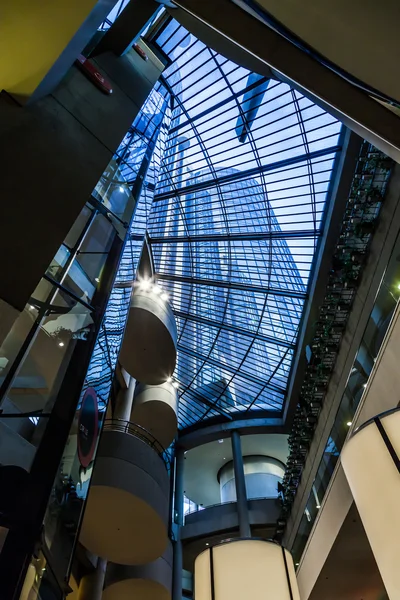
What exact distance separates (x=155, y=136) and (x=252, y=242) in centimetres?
845

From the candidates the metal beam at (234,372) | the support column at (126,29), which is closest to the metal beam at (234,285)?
the metal beam at (234,372)

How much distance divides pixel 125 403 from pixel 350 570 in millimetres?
11699

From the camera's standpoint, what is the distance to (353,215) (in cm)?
1316

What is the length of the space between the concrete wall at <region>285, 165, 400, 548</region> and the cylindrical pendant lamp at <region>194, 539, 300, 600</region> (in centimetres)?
949

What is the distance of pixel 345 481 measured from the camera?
11.3 meters

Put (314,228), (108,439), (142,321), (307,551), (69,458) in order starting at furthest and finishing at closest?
(314,228), (142,321), (307,551), (108,439), (69,458)

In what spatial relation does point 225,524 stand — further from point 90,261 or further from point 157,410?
point 90,261

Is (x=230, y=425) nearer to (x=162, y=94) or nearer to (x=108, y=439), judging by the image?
(x=108, y=439)

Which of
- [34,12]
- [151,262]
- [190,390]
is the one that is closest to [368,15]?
[34,12]

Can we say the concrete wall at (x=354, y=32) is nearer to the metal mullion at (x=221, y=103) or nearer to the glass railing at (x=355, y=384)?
the glass railing at (x=355, y=384)

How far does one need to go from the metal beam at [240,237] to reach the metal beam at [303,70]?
1488cm

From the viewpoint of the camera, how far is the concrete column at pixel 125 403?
19250 mm

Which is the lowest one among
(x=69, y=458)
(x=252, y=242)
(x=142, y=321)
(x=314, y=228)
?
(x=69, y=458)

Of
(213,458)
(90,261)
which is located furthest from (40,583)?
(213,458)
